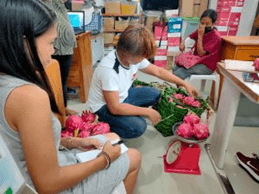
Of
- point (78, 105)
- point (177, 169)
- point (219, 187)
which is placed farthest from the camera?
point (78, 105)

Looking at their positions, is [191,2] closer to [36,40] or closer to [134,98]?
[134,98]

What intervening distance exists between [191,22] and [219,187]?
3.08 meters

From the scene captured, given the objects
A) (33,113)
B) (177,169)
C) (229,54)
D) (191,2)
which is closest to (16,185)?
(33,113)

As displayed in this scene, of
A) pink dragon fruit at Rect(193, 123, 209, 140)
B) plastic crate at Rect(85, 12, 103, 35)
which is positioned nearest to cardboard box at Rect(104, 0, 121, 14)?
plastic crate at Rect(85, 12, 103, 35)

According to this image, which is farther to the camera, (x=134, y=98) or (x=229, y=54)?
(x=229, y=54)

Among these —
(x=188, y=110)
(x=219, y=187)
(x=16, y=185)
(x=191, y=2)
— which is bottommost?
(x=219, y=187)

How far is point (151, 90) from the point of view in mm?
1727

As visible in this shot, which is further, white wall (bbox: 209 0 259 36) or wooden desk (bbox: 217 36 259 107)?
white wall (bbox: 209 0 259 36)

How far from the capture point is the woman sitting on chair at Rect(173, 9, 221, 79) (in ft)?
7.27

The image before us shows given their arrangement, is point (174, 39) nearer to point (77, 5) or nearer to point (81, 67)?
point (77, 5)

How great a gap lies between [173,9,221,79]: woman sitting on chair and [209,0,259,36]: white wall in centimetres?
169

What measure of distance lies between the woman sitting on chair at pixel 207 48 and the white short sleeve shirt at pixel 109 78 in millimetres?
967

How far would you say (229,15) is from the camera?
370cm

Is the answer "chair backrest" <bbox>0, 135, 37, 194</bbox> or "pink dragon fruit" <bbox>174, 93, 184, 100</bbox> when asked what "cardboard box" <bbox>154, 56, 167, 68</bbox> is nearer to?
"pink dragon fruit" <bbox>174, 93, 184, 100</bbox>
